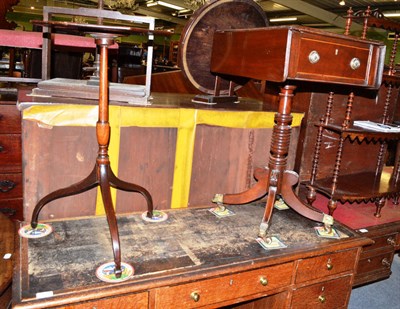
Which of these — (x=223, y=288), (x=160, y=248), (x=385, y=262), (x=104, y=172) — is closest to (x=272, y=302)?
(x=223, y=288)

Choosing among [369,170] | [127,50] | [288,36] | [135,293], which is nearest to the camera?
[135,293]

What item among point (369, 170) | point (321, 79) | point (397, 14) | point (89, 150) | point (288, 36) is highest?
point (397, 14)

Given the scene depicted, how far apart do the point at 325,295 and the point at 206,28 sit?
1.44m

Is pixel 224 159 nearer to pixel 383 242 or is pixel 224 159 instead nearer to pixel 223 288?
pixel 223 288

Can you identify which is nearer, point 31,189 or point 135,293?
point 135,293

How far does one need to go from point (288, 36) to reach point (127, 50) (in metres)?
3.66

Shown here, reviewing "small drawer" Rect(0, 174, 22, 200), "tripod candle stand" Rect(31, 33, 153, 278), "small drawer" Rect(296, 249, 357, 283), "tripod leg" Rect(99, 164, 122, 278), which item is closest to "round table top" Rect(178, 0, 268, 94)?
"tripod candle stand" Rect(31, 33, 153, 278)

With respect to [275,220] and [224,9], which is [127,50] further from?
[275,220]

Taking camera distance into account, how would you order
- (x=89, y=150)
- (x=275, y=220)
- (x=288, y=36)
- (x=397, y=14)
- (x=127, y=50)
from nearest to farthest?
(x=288, y=36) → (x=89, y=150) → (x=275, y=220) → (x=127, y=50) → (x=397, y=14)

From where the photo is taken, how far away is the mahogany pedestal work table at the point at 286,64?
1.40 meters

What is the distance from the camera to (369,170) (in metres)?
2.76

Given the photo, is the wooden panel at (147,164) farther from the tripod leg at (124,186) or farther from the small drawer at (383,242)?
the small drawer at (383,242)

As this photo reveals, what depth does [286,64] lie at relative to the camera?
4.54 feet

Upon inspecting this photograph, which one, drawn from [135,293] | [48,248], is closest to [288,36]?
[135,293]
